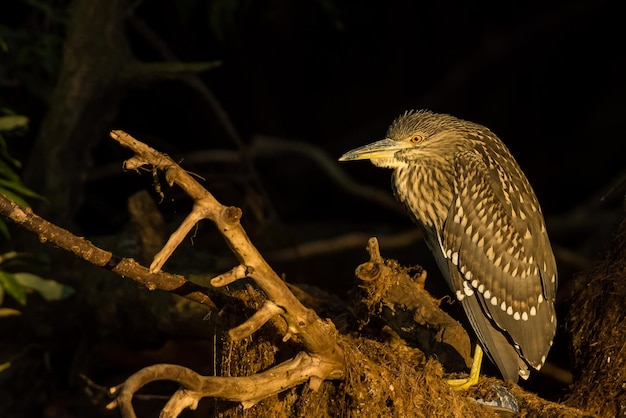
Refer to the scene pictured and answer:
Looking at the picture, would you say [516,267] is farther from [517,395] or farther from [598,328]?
[517,395]

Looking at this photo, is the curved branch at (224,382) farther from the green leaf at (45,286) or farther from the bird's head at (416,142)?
the green leaf at (45,286)

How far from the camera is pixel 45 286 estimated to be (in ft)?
15.4

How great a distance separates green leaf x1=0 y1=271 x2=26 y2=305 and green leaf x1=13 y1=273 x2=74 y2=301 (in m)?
0.22

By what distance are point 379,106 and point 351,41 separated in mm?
Result: 632

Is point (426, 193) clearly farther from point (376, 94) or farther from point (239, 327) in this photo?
point (376, 94)

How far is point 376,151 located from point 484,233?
56cm

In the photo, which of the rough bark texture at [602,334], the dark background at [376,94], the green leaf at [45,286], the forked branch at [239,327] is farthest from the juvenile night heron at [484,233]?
the dark background at [376,94]

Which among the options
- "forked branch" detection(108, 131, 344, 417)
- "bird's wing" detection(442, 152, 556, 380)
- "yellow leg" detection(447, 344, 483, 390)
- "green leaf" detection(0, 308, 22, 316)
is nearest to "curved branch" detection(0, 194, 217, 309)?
"forked branch" detection(108, 131, 344, 417)

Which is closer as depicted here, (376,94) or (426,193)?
(426,193)

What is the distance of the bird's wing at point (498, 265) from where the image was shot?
168 inches

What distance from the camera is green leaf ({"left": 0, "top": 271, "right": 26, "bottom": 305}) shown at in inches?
172

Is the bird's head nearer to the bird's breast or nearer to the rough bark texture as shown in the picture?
the bird's breast

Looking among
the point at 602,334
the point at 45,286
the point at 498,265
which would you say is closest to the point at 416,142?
the point at 498,265

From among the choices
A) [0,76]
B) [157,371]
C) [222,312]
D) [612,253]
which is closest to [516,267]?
[612,253]
